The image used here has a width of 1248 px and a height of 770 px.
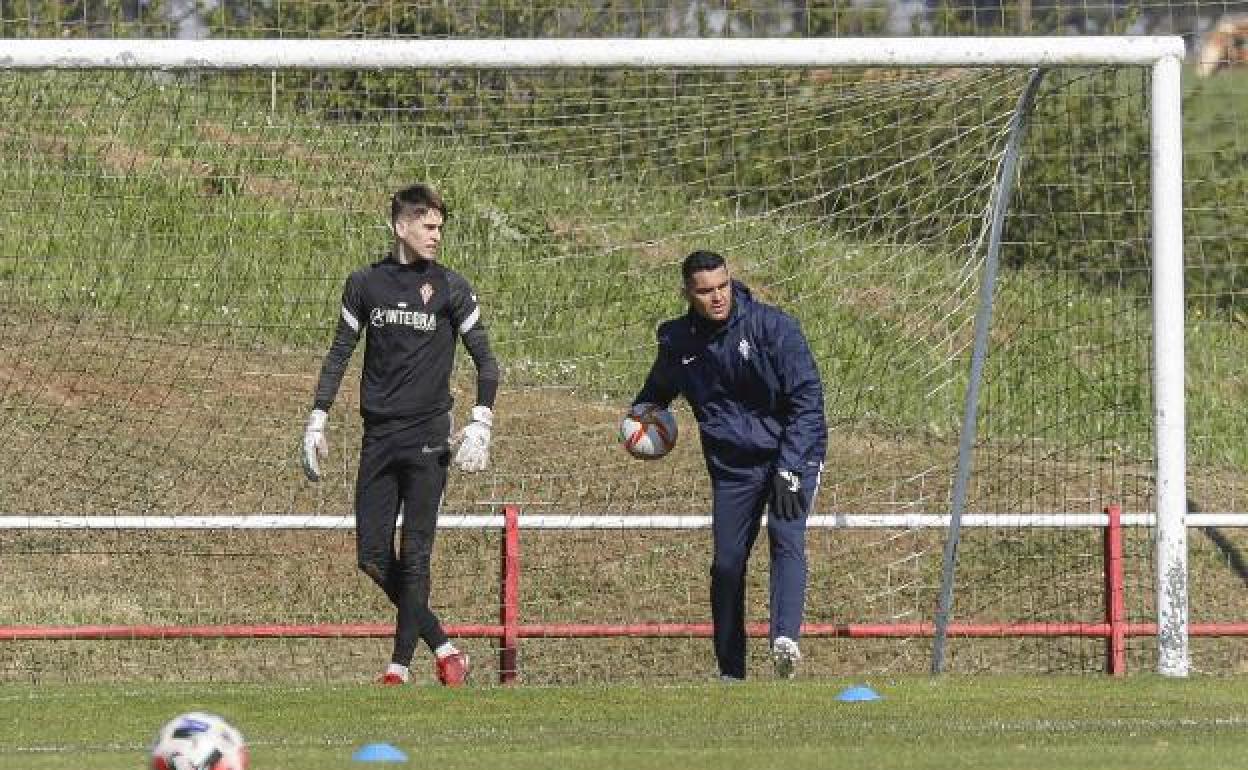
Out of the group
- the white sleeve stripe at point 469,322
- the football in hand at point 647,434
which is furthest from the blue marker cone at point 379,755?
the football in hand at point 647,434

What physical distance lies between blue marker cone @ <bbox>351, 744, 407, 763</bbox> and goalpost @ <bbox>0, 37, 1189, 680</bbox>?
410cm

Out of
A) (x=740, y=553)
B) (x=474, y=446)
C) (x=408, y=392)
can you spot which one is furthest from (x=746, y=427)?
(x=408, y=392)

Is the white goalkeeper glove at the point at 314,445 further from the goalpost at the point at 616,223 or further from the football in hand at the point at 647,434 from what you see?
the goalpost at the point at 616,223

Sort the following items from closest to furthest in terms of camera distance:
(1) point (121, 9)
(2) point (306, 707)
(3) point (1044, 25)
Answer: (2) point (306, 707) < (1) point (121, 9) < (3) point (1044, 25)

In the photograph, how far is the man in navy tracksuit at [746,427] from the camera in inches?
400

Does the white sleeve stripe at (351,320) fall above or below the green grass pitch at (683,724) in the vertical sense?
above

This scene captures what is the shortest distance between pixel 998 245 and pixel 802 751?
422 centimetres

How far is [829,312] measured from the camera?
12.9 meters

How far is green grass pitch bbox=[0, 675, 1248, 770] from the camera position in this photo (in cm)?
777

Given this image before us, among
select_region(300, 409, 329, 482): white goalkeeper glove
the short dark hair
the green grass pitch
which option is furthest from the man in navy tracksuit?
select_region(300, 409, 329, 482): white goalkeeper glove

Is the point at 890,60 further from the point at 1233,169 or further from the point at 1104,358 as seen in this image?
A: the point at 1233,169

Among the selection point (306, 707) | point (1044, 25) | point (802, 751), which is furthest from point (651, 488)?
point (802, 751)

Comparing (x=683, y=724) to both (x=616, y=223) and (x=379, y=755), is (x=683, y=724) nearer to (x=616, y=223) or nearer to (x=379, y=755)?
(x=379, y=755)

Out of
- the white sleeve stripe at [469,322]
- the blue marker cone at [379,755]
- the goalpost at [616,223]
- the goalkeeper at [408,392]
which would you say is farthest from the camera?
the goalpost at [616,223]
